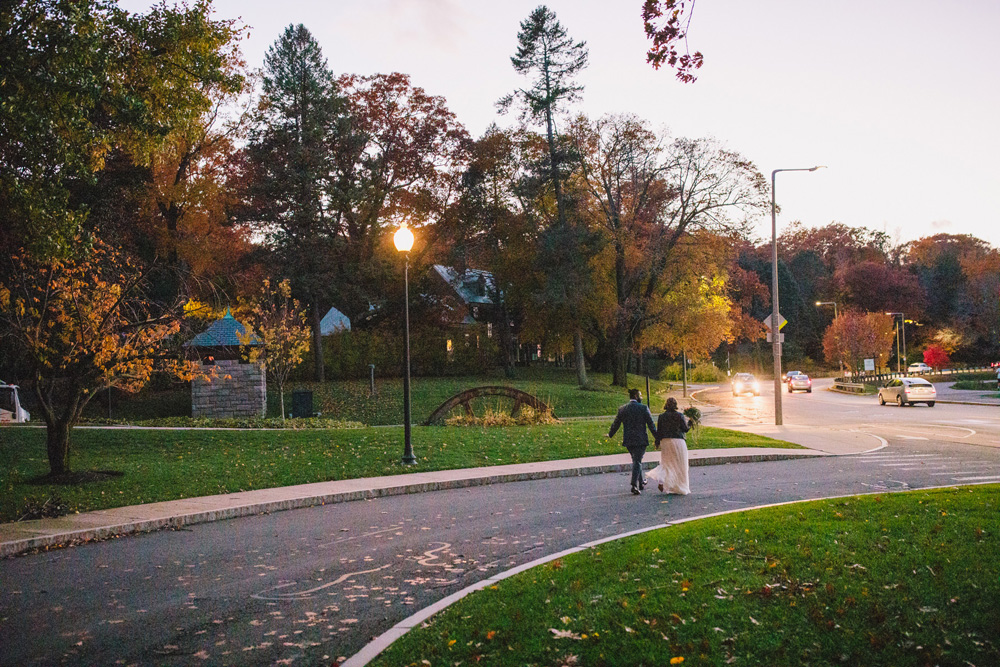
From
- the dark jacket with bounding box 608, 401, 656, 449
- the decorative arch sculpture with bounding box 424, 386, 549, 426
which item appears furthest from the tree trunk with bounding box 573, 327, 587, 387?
the dark jacket with bounding box 608, 401, 656, 449

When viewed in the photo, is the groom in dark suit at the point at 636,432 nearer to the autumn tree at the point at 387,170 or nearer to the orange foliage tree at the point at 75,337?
the orange foliage tree at the point at 75,337

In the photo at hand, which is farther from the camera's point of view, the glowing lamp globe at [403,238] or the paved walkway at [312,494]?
the glowing lamp globe at [403,238]

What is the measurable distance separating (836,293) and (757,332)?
37.2 m

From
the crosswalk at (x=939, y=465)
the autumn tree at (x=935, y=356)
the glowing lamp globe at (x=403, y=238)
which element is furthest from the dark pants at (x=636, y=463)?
the autumn tree at (x=935, y=356)

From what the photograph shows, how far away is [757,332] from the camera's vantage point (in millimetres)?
71500

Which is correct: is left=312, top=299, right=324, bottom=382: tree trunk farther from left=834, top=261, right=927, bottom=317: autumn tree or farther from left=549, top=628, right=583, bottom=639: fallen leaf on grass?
left=834, top=261, right=927, bottom=317: autumn tree

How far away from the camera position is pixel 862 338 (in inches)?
2635

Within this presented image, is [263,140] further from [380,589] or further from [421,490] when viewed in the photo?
[380,589]

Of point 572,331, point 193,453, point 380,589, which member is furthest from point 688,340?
point 380,589

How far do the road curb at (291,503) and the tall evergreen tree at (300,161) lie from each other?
24.0m

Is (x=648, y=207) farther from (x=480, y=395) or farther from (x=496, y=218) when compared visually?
(x=480, y=395)

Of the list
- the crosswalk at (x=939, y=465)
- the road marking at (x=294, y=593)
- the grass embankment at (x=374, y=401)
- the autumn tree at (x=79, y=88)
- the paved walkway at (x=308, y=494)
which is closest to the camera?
the road marking at (x=294, y=593)

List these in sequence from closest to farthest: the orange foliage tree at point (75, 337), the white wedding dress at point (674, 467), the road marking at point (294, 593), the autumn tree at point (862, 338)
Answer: the road marking at point (294, 593) → the white wedding dress at point (674, 467) → the orange foliage tree at point (75, 337) → the autumn tree at point (862, 338)

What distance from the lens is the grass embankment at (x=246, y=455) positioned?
13727 mm
